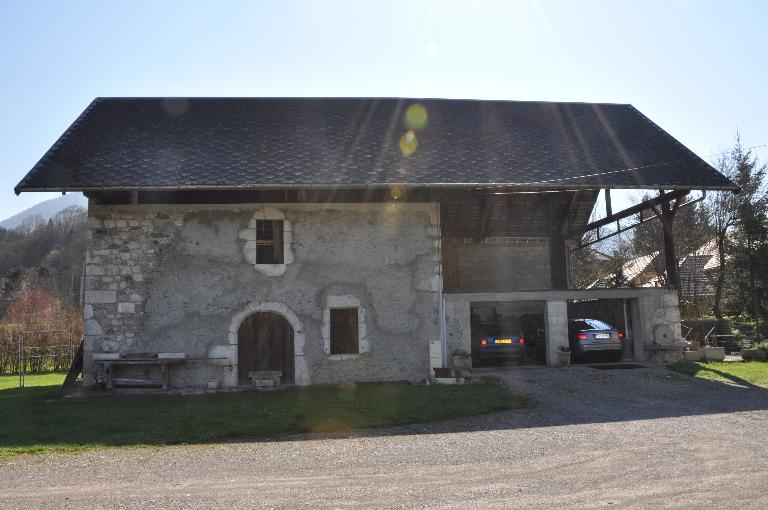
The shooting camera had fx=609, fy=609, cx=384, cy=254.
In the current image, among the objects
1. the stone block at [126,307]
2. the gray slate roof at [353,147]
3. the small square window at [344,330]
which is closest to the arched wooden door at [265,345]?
the small square window at [344,330]

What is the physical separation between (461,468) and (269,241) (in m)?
8.41

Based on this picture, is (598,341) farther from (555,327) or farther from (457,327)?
(457,327)

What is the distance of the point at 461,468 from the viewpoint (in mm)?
6195

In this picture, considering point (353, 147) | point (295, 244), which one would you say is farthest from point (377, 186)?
point (353, 147)

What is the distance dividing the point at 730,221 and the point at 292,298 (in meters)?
21.6

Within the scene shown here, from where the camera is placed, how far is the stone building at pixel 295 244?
12.9 meters

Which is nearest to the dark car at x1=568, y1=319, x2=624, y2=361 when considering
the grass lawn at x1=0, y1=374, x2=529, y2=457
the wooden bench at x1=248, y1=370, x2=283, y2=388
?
the grass lawn at x1=0, y1=374, x2=529, y2=457

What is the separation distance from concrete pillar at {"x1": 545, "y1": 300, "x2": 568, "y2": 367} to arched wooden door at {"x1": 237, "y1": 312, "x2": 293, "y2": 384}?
6.15 meters

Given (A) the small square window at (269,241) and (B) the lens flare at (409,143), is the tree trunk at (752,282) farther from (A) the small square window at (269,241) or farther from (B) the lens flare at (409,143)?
(A) the small square window at (269,241)

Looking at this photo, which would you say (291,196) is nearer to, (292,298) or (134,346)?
(292,298)

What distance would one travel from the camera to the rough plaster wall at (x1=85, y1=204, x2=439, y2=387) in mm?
12891

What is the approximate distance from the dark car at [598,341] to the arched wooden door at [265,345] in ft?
23.6

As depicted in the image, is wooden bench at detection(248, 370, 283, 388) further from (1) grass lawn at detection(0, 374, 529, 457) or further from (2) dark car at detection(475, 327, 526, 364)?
(2) dark car at detection(475, 327, 526, 364)

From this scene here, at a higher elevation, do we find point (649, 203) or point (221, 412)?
point (649, 203)
